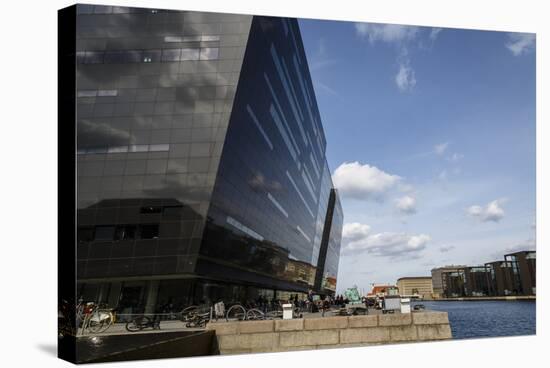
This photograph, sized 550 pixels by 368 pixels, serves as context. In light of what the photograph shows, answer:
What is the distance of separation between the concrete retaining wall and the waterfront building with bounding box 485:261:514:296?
127043 mm

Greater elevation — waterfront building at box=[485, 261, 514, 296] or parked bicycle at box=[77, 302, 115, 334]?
waterfront building at box=[485, 261, 514, 296]

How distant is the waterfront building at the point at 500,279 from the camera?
136 metres

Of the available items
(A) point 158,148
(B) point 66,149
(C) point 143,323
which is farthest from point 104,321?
(A) point 158,148

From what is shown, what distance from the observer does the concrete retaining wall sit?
19453 millimetres

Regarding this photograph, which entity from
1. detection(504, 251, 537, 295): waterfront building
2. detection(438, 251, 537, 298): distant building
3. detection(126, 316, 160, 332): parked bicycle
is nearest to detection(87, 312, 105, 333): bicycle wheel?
detection(126, 316, 160, 332): parked bicycle

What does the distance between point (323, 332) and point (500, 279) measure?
142 metres

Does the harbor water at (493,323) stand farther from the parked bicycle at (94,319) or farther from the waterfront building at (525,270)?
the parked bicycle at (94,319)

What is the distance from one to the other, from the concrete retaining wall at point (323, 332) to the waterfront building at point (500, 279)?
127m

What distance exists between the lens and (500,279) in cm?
14125

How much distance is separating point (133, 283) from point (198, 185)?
7853mm

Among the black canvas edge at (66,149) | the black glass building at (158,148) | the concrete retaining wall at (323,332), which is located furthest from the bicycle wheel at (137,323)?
the black glass building at (158,148)

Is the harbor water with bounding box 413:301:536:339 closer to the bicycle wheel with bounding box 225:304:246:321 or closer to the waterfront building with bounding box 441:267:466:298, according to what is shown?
the bicycle wheel with bounding box 225:304:246:321

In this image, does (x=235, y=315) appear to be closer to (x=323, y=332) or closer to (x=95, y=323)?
(x=323, y=332)

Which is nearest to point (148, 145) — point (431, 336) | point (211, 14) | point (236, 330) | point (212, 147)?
point (212, 147)
